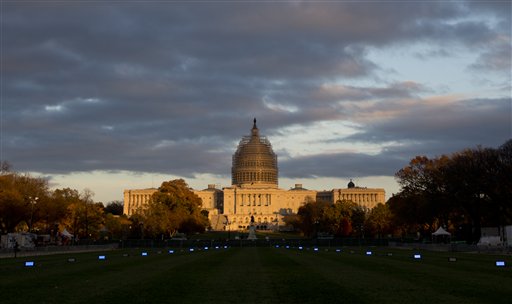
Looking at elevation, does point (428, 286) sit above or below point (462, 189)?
below

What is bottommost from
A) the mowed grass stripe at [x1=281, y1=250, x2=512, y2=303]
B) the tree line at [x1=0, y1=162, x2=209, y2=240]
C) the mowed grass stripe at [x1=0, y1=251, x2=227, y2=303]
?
the mowed grass stripe at [x1=0, y1=251, x2=227, y2=303]

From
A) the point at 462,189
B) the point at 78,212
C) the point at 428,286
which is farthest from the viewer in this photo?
the point at 78,212

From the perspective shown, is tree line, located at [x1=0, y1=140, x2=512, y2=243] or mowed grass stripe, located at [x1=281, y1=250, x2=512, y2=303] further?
tree line, located at [x1=0, y1=140, x2=512, y2=243]

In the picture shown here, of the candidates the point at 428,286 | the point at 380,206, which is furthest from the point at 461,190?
the point at 428,286

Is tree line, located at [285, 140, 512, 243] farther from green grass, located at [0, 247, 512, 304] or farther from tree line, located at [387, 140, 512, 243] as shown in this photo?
green grass, located at [0, 247, 512, 304]

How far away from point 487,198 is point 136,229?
59652 mm

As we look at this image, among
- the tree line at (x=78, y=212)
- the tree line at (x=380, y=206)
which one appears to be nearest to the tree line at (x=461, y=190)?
the tree line at (x=380, y=206)

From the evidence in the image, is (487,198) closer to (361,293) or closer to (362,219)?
(362,219)

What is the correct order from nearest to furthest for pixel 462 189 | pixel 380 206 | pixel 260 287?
pixel 260 287
pixel 462 189
pixel 380 206

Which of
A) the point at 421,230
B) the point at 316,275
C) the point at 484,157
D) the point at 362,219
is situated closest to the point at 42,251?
the point at 316,275

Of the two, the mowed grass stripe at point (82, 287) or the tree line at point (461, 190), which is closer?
the mowed grass stripe at point (82, 287)

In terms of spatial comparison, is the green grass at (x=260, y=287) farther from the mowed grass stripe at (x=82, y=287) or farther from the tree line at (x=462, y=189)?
the tree line at (x=462, y=189)

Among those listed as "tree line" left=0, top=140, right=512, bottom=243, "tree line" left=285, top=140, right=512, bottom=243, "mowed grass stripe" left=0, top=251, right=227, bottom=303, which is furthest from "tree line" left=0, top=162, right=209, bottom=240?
"mowed grass stripe" left=0, top=251, right=227, bottom=303

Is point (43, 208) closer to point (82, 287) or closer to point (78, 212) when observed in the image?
point (78, 212)
